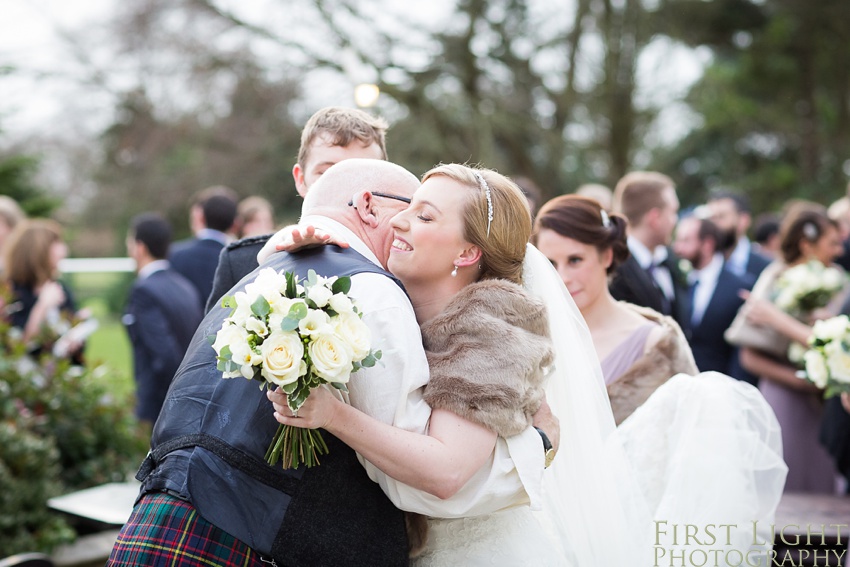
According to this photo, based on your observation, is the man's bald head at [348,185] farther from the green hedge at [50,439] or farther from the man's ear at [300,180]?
the green hedge at [50,439]

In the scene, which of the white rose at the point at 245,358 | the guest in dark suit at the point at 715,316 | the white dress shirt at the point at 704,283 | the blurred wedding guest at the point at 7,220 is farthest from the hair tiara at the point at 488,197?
the blurred wedding guest at the point at 7,220

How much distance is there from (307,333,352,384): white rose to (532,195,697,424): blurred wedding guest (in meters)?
2.12

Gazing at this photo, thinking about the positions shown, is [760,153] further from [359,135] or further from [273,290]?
Result: [273,290]

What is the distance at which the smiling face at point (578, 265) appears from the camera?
4.11m

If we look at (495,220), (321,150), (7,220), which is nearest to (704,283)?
(321,150)

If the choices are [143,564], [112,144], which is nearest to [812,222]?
[143,564]

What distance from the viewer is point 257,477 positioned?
2.34 meters

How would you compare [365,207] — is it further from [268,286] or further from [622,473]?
[622,473]

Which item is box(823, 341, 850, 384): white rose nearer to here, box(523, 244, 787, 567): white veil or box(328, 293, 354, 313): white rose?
box(523, 244, 787, 567): white veil

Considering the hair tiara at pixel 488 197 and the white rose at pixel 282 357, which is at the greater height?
the hair tiara at pixel 488 197

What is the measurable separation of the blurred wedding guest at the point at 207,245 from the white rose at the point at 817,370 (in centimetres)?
490

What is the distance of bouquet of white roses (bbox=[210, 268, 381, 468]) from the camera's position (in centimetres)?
209

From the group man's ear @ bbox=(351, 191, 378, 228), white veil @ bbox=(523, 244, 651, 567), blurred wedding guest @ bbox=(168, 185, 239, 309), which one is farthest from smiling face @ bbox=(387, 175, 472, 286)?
blurred wedding guest @ bbox=(168, 185, 239, 309)

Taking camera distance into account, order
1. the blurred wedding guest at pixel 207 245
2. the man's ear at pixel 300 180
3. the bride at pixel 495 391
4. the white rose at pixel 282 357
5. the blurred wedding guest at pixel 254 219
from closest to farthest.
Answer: the white rose at pixel 282 357 < the bride at pixel 495 391 < the man's ear at pixel 300 180 < the blurred wedding guest at pixel 207 245 < the blurred wedding guest at pixel 254 219
